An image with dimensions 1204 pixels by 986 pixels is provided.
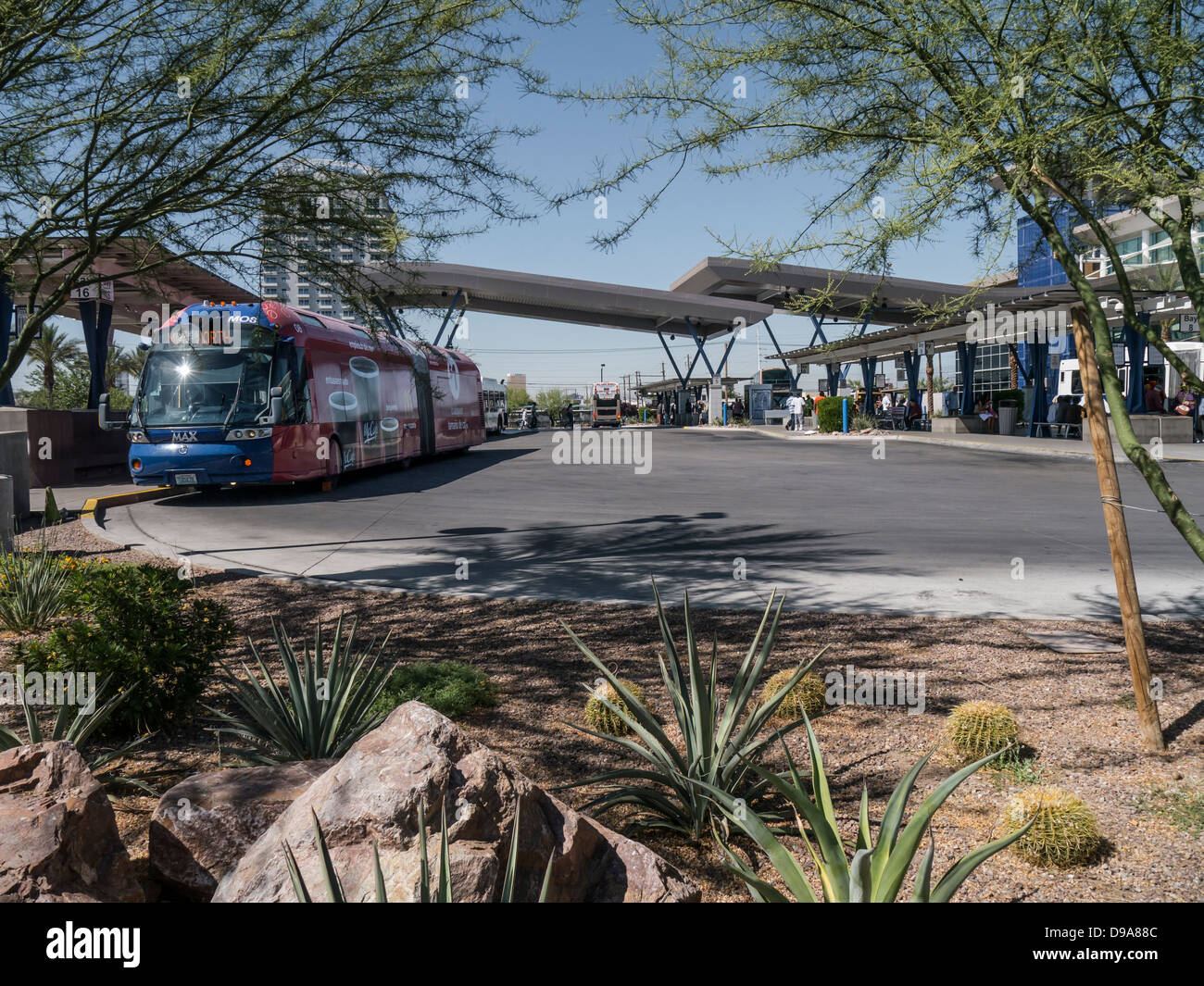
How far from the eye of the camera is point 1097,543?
10570 millimetres

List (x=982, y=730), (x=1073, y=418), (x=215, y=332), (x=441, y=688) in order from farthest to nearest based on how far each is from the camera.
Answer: (x=1073, y=418) < (x=215, y=332) < (x=441, y=688) < (x=982, y=730)

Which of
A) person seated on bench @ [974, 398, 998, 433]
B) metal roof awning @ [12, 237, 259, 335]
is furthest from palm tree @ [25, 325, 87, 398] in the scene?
person seated on bench @ [974, 398, 998, 433]

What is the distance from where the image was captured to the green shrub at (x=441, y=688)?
16.0ft

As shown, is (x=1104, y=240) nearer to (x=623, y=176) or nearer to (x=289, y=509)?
(x=623, y=176)

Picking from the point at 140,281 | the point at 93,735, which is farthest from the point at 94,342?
the point at 93,735

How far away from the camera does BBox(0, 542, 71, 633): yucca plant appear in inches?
266

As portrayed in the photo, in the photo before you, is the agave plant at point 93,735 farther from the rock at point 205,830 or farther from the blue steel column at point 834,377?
the blue steel column at point 834,377

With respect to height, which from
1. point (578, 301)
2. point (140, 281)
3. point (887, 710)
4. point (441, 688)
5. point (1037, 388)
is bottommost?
point (887, 710)

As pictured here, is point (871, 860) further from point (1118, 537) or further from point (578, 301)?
point (578, 301)

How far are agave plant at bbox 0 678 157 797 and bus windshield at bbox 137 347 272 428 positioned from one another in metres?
11.8

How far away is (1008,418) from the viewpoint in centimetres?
3516

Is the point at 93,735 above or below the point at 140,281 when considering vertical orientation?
below

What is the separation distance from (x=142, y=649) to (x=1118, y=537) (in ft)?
16.3
